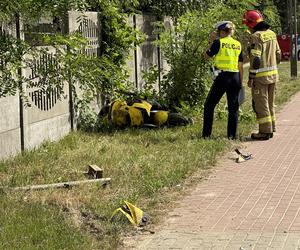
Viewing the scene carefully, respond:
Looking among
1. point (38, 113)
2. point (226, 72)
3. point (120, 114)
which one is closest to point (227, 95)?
point (226, 72)

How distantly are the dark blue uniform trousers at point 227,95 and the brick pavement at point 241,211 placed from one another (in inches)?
47.6

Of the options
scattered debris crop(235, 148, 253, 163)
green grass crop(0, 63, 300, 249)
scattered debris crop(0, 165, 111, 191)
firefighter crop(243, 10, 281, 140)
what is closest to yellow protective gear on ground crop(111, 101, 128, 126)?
green grass crop(0, 63, 300, 249)

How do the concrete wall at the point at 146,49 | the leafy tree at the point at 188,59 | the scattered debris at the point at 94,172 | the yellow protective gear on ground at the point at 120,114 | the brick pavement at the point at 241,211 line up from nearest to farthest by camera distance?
the brick pavement at the point at 241,211 < the scattered debris at the point at 94,172 < the yellow protective gear on ground at the point at 120,114 < the leafy tree at the point at 188,59 < the concrete wall at the point at 146,49

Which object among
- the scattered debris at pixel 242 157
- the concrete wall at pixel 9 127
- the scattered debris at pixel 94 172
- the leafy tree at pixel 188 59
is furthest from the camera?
the leafy tree at pixel 188 59

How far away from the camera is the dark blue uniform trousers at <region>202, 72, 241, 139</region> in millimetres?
10734

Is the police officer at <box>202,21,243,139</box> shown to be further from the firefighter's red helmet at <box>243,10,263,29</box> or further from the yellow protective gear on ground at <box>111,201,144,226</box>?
the yellow protective gear on ground at <box>111,201,144,226</box>

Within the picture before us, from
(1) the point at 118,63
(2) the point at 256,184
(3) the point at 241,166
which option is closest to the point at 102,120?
(1) the point at 118,63

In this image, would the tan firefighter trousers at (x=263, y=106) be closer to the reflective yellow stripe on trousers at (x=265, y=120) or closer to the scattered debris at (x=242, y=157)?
the reflective yellow stripe on trousers at (x=265, y=120)

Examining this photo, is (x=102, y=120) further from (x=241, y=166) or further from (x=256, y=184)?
(x=256, y=184)

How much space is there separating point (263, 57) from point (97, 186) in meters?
4.77

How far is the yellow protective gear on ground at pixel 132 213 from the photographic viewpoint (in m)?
6.18

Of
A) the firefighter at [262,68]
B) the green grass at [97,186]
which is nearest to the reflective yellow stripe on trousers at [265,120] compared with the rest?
the firefighter at [262,68]

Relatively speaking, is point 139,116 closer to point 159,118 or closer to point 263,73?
point 159,118

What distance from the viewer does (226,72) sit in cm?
1073
